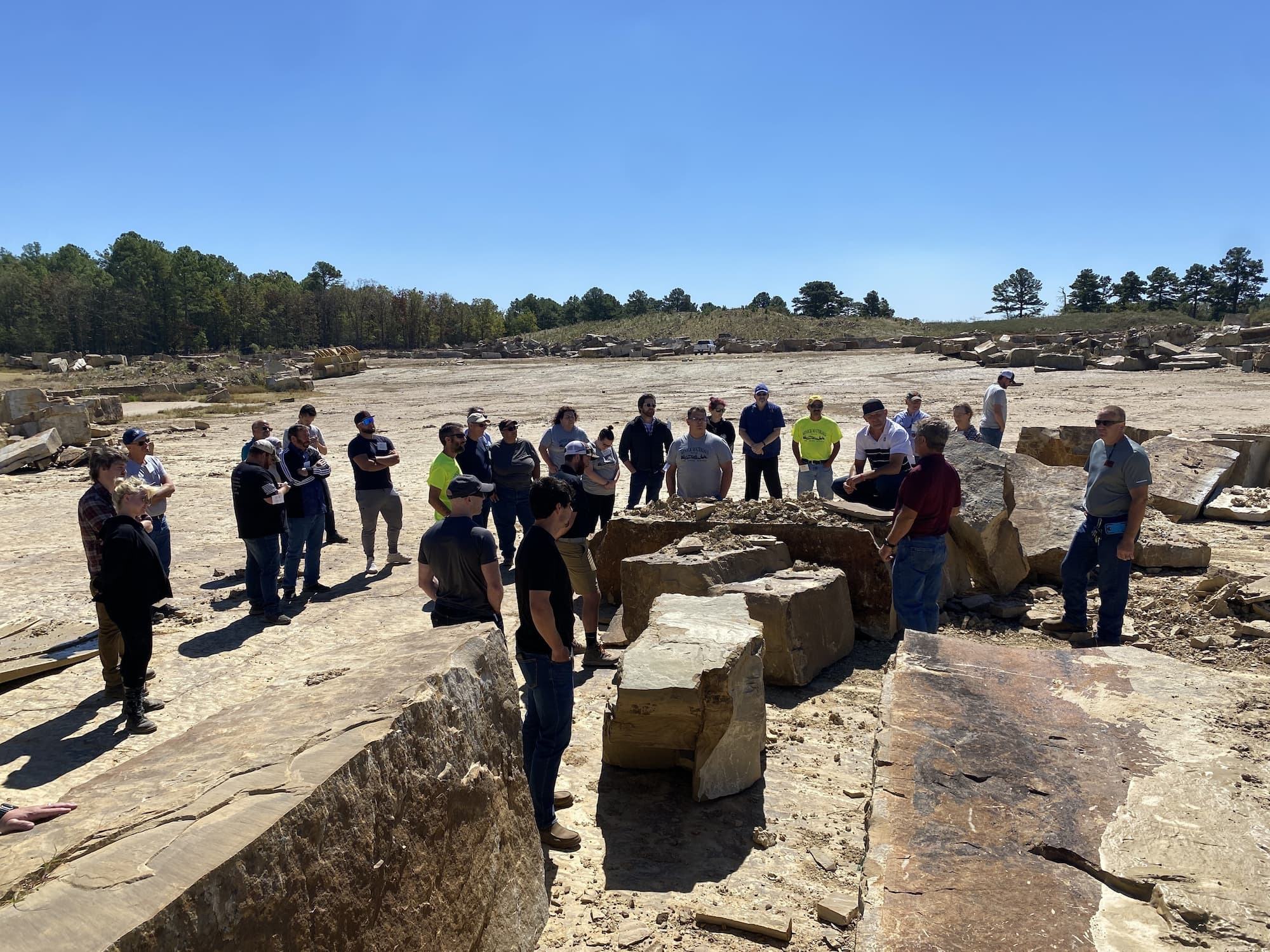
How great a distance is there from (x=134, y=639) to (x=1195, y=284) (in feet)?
244

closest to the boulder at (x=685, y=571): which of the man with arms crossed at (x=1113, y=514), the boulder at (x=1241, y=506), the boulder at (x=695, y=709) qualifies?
the boulder at (x=695, y=709)

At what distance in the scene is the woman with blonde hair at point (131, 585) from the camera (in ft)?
16.6

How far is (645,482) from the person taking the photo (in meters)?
9.62

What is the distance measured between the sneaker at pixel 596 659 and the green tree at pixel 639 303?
75.7m

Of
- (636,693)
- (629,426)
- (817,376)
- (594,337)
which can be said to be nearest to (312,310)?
(594,337)

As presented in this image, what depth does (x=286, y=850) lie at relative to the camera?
2166 millimetres

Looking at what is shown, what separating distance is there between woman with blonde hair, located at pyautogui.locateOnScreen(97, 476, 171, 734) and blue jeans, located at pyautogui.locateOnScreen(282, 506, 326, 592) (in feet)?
7.92

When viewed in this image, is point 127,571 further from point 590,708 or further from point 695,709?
point 695,709

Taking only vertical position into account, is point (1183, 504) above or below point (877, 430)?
below

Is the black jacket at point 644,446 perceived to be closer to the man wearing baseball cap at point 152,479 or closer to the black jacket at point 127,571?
the man wearing baseball cap at point 152,479

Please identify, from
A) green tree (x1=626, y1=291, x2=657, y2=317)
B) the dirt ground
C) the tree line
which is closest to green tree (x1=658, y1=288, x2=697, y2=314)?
green tree (x1=626, y1=291, x2=657, y2=317)

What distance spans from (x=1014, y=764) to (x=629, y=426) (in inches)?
268

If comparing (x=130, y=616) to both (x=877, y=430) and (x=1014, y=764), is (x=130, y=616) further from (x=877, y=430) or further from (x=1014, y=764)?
(x=877, y=430)

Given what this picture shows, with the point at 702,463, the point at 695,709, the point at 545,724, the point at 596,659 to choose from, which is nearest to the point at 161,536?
the point at 596,659
